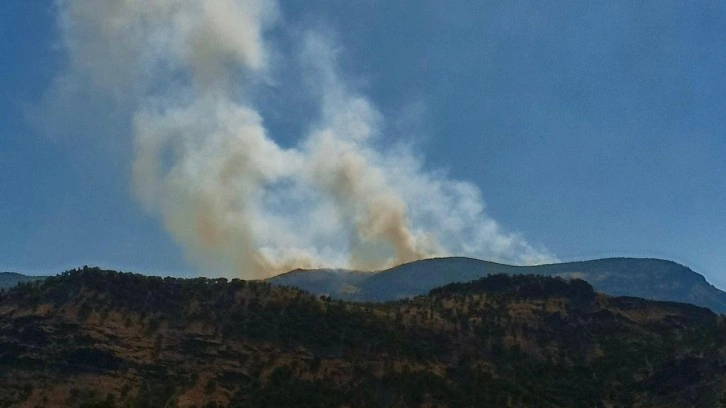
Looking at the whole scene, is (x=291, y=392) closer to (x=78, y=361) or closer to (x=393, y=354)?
(x=393, y=354)

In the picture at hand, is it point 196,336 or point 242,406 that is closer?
point 242,406

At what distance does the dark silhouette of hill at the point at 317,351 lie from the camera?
334 ft

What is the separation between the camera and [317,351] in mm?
115062

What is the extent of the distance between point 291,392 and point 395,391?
17.3 m

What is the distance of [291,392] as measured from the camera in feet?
329

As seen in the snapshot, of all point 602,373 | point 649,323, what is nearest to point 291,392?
point 602,373

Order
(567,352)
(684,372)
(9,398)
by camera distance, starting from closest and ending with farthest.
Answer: (9,398)
(684,372)
(567,352)

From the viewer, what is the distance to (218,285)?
13112 cm

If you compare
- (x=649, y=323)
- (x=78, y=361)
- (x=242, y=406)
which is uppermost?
(x=649, y=323)

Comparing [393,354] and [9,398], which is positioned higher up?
[393,354]

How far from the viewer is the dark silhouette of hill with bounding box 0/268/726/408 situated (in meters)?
102

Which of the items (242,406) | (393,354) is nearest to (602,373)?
(393,354)

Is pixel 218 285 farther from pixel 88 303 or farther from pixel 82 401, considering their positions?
pixel 82 401

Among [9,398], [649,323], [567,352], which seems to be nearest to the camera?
[9,398]
